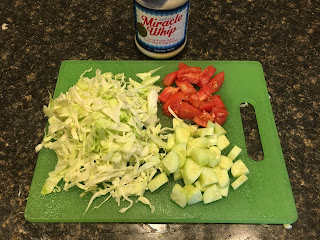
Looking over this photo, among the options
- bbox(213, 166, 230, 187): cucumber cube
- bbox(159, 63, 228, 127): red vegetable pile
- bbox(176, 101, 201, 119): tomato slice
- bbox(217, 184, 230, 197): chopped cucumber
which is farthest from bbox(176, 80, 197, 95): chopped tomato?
bbox(217, 184, 230, 197): chopped cucumber

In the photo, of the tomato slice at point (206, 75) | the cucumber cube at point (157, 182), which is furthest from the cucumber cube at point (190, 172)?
the tomato slice at point (206, 75)

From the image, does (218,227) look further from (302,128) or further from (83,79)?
(83,79)

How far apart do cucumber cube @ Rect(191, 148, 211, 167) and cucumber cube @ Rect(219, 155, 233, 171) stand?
4.1 inches

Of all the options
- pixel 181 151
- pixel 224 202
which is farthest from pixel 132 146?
pixel 224 202

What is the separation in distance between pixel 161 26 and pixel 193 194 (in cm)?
106

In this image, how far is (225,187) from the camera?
1675mm

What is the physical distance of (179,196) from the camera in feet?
5.27

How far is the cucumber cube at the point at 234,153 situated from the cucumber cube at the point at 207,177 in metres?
0.18

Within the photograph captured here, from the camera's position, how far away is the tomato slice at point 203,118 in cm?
188

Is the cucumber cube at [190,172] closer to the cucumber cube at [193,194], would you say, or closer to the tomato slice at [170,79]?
the cucumber cube at [193,194]

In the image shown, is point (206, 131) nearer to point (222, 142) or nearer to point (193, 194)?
point (222, 142)

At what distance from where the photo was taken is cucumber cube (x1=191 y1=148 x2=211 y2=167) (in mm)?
1663

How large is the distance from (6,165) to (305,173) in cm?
184

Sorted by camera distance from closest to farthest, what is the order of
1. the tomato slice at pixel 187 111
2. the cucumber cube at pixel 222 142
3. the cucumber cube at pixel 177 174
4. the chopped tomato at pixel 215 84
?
the cucumber cube at pixel 177 174
the cucumber cube at pixel 222 142
the tomato slice at pixel 187 111
the chopped tomato at pixel 215 84
